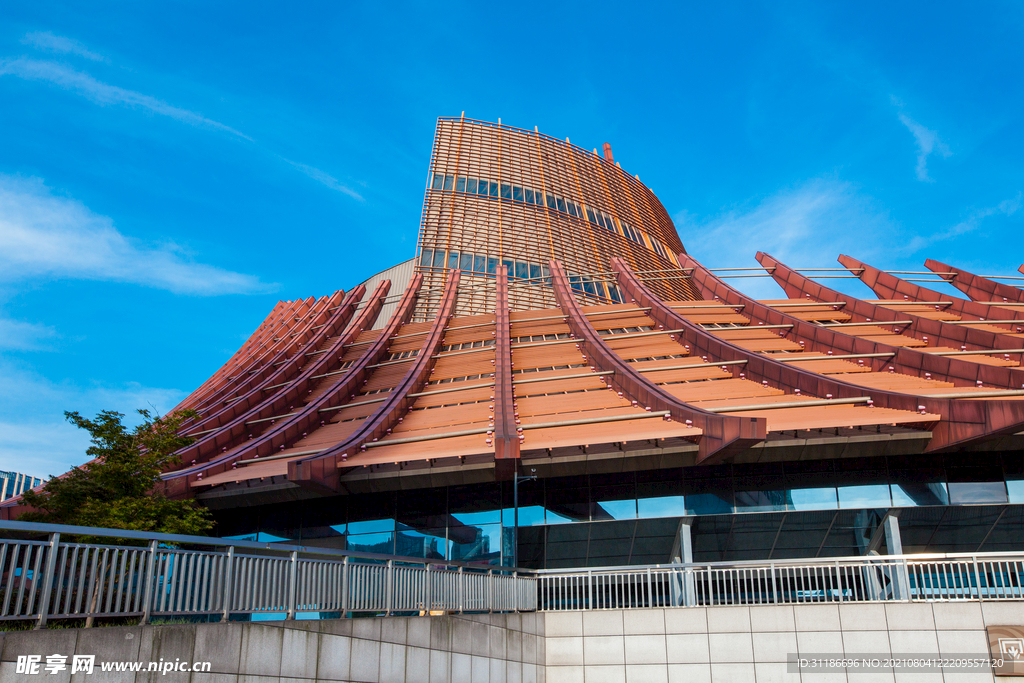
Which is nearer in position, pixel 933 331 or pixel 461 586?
pixel 461 586

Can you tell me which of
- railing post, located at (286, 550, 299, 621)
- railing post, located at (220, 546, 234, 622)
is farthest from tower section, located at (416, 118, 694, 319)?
railing post, located at (220, 546, 234, 622)

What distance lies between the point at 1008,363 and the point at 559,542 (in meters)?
13.8

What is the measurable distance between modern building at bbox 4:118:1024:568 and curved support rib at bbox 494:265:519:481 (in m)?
0.10

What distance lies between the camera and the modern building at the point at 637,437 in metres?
17.6

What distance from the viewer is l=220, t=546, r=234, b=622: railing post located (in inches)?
344

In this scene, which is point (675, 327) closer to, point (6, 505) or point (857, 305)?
point (857, 305)

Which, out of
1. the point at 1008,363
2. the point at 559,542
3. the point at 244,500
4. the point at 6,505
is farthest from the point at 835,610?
the point at 6,505

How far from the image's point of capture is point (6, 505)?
17.4 m

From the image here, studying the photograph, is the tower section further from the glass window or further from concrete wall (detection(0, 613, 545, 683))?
concrete wall (detection(0, 613, 545, 683))

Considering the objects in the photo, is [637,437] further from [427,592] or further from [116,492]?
[116,492]

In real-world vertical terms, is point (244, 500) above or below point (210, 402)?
below

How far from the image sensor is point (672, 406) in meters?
18.0

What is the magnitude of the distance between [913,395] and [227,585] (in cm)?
1501

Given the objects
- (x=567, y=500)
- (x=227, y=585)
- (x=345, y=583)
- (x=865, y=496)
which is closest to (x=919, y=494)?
(x=865, y=496)
